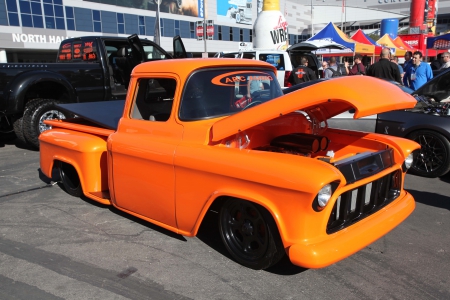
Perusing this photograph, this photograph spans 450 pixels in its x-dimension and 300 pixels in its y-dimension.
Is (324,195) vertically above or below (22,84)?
below

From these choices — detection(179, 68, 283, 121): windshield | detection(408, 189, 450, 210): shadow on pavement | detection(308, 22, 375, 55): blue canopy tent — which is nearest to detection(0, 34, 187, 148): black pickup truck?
detection(179, 68, 283, 121): windshield

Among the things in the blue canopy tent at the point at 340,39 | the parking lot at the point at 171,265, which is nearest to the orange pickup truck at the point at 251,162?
the parking lot at the point at 171,265

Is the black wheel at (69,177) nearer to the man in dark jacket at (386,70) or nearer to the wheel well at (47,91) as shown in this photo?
the wheel well at (47,91)

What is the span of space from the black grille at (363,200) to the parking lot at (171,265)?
0.44 meters

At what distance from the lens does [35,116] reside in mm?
6875

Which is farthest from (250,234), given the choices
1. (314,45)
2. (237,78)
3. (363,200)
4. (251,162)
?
(314,45)

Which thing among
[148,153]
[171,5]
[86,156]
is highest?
[171,5]

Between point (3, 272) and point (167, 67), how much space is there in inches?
87.2

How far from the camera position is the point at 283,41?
1883 centimetres

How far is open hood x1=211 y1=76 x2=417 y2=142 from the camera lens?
8.48 feet

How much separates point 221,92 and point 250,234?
1.30m

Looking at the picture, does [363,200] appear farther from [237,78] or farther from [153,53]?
[153,53]

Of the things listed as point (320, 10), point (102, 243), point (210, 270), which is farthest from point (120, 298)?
point (320, 10)

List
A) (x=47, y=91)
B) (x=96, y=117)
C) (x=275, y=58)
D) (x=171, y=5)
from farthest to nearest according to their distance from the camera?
1. (x=171, y=5)
2. (x=275, y=58)
3. (x=47, y=91)
4. (x=96, y=117)
